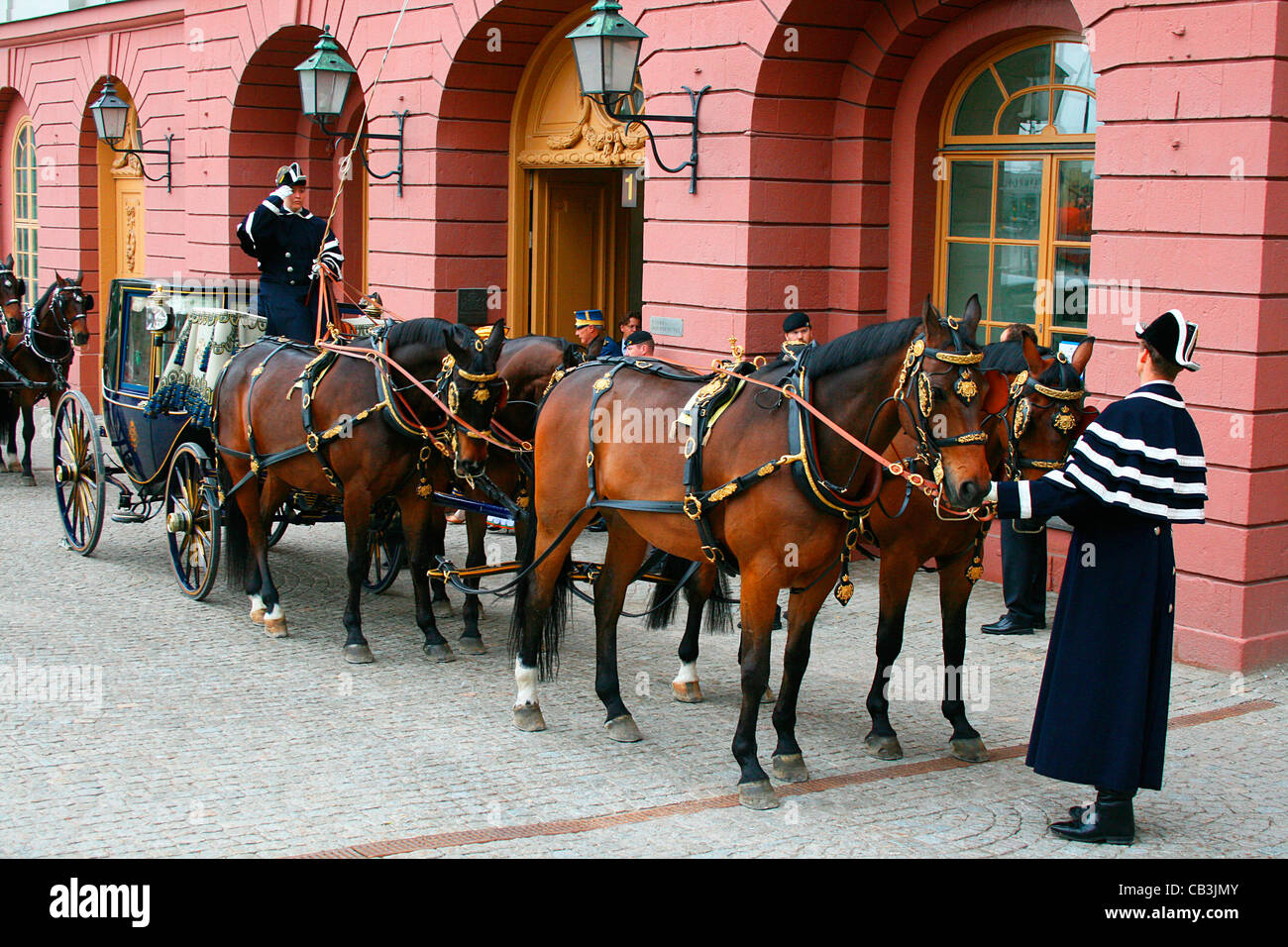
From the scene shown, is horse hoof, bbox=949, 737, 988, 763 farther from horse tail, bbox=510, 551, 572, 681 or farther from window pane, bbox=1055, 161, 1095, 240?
window pane, bbox=1055, 161, 1095, 240

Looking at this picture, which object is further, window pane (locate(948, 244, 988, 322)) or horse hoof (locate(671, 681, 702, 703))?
window pane (locate(948, 244, 988, 322))

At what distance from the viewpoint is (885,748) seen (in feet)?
22.3

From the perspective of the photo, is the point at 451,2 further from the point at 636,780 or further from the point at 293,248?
the point at 636,780

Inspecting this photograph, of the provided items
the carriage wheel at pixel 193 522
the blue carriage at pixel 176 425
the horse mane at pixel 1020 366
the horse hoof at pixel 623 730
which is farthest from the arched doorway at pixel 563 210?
the horse hoof at pixel 623 730

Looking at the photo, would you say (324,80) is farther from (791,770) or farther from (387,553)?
(791,770)

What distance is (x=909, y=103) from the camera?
11.3 meters

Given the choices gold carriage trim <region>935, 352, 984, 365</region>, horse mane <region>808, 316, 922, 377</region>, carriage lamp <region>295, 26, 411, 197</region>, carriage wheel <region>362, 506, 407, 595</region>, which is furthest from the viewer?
carriage lamp <region>295, 26, 411, 197</region>

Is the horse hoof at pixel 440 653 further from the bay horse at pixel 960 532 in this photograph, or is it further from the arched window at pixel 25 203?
the arched window at pixel 25 203

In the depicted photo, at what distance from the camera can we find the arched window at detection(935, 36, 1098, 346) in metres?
10.4

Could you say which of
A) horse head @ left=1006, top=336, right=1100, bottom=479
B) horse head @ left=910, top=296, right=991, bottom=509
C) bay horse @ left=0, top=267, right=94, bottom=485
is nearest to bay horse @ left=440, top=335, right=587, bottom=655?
horse head @ left=1006, top=336, right=1100, bottom=479

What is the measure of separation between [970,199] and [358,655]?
6005mm

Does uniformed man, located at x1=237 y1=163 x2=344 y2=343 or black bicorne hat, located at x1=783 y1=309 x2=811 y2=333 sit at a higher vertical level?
uniformed man, located at x1=237 y1=163 x2=344 y2=343

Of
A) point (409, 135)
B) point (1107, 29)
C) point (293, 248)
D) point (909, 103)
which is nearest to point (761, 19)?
point (909, 103)

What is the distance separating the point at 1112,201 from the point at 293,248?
5.42 m
